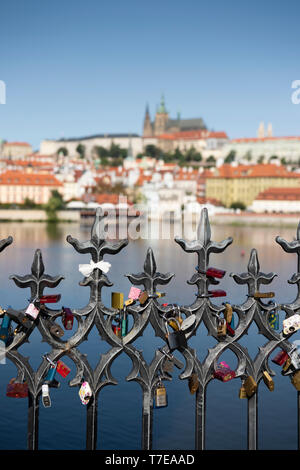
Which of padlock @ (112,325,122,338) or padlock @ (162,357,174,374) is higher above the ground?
padlock @ (112,325,122,338)

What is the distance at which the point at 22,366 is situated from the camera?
2.70 m

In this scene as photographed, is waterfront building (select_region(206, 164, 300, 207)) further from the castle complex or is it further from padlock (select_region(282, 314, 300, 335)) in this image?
padlock (select_region(282, 314, 300, 335))

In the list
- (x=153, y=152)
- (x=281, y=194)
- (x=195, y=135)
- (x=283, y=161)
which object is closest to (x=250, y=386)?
(x=281, y=194)

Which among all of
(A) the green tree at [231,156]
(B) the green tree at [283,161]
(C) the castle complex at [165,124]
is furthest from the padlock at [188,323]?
(C) the castle complex at [165,124]

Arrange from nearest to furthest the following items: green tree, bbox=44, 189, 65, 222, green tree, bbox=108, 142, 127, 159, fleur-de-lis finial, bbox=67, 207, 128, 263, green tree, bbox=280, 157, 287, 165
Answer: fleur-de-lis finial, bbox=67, 207, 128, 263 < green tree, bbox=44, 189, 65, 222 < green tree, bbox=280, 157, 287, 165 < green tree, bbox=108, 142, 127, 159

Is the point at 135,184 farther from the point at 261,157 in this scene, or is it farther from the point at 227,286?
the point at 227,286

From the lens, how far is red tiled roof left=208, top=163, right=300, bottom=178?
101 metres

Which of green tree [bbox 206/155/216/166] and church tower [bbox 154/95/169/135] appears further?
church tower [bbox 154/95/169/135]

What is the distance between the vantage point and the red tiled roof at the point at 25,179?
9044cm

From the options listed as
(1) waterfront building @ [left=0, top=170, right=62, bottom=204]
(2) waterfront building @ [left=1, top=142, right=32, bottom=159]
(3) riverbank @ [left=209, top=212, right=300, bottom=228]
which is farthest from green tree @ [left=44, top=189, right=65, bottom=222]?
(2) waterfront building @ [left=1, top=142, right=32, bottom=159]

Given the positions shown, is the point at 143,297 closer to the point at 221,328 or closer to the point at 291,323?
the point at 221,328

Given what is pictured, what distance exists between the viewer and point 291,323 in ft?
9.47

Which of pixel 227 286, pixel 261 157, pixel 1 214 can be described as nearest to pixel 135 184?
pixel 1 214

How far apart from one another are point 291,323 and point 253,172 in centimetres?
10116
